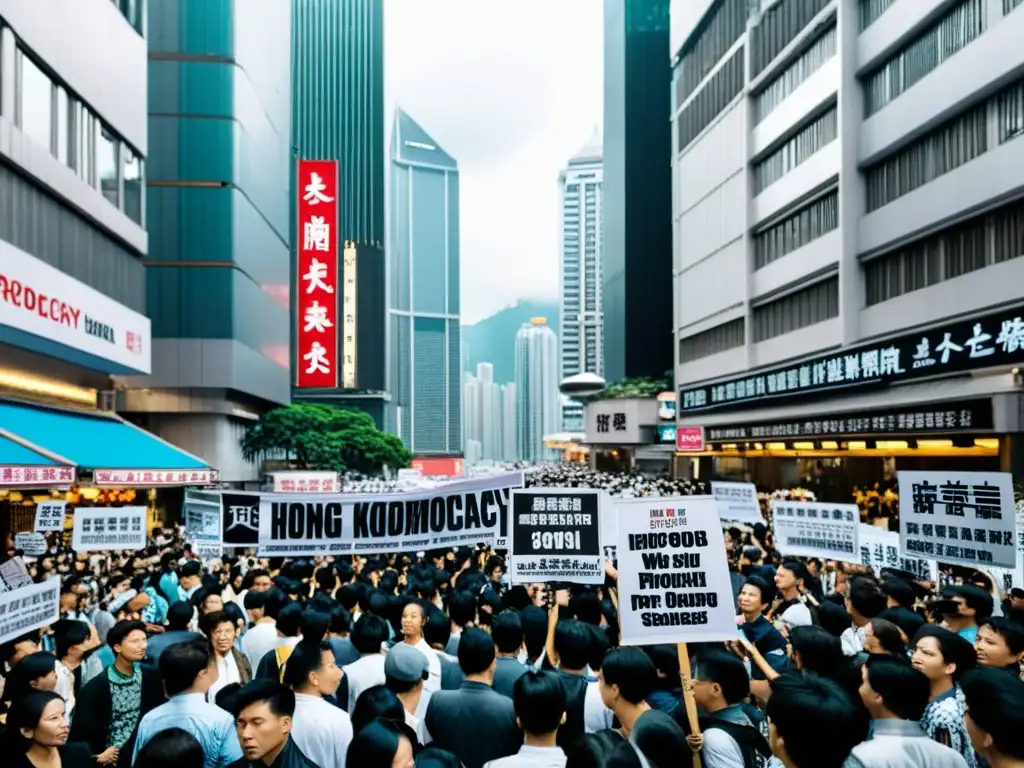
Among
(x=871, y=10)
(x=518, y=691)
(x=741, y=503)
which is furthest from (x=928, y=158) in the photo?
(x=518, y=691)

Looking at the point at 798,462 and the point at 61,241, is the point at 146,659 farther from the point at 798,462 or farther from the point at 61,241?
the point at 798,462

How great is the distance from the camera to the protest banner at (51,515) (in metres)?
11.9

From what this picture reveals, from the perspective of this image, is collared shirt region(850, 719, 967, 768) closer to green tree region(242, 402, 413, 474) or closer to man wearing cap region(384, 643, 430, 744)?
man wearing cap region(384, 643, 430, 744)

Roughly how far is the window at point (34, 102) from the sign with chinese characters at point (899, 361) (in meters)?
18.9

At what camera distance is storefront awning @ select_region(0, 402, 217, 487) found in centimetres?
1616

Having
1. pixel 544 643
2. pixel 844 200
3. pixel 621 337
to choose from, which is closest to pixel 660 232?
pixel 621 337

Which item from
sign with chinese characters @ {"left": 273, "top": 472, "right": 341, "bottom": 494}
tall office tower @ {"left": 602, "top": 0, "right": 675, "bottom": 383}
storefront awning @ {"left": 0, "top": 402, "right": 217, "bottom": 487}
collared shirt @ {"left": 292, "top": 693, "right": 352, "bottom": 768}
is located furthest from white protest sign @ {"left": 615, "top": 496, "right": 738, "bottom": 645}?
tall office tower @ {"left": 602, "top": 0, "right": 675, "bottom": 383}

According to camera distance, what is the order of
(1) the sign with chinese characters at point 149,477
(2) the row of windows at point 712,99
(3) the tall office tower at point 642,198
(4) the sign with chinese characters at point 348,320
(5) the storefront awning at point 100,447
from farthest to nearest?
(4) the sign with chinese characters at point 348,320, (3) the tall office tower at point 642,198, (2) the row of windows at point 712,99, (1) the sign with chinese characters at point 149,477, (5) the storefront awning at point 100,447

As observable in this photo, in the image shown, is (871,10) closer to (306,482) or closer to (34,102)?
(34,102)

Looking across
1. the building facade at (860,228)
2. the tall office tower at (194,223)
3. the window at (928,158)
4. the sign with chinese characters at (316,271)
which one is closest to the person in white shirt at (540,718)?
the building facade at (860,228)

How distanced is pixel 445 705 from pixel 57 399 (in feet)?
60.3

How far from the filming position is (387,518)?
809 centimetres

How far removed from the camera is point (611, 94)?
294 ft

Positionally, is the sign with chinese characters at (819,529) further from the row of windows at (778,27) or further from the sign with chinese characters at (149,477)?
the row of windows at (778,27)
